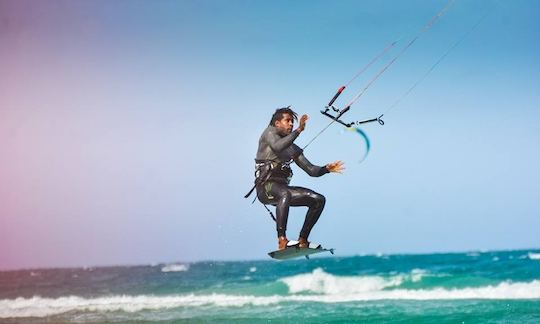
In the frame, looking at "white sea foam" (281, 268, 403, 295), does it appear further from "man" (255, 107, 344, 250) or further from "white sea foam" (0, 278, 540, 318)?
"man" (255, 107, 344, 250)

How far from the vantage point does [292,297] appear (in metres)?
24.3

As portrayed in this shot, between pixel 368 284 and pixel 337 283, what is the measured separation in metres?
1.30

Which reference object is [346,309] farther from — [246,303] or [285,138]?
[285,138]

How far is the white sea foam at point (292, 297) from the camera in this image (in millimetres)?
22375

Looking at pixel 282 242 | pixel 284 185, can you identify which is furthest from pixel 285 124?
pixel 282 242

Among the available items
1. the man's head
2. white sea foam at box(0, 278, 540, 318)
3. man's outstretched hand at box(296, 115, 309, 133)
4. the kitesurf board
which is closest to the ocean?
white sea foam at box(0, 278, 540, 318)

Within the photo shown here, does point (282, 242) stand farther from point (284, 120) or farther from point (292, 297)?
point (292, 297)

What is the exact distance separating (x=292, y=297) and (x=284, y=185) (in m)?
17.4

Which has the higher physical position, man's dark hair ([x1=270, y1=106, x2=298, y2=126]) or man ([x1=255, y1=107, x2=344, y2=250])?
man's dark hair ([x1=270, y1=106, x2=298, y2=126])

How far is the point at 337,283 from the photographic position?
1115 inches

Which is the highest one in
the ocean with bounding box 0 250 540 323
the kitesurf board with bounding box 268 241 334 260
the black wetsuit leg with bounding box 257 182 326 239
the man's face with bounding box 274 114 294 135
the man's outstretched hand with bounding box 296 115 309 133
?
the man's face with bounding box 274 114 294 135

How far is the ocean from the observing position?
17.8 metres

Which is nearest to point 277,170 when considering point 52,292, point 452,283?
point 452,283

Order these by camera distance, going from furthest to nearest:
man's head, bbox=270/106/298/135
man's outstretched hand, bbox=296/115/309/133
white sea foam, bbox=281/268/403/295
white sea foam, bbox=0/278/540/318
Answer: white sea foam, bbox=281/268/403/295 < white sea foam, bbox=0/278/540/318 < man's head, bbox=270/106/298/135 < man's outstretched hand, bbox=296/115/309/133
